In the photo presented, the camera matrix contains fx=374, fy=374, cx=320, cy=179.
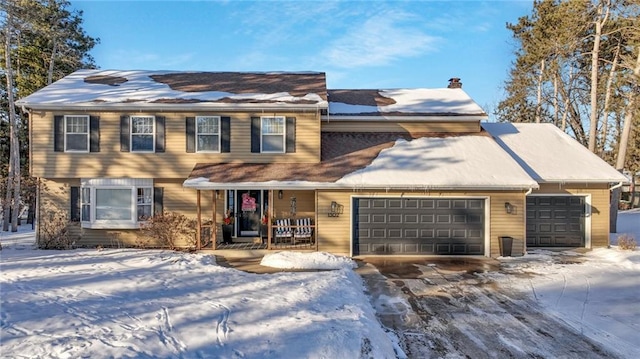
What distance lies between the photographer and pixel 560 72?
998 inches

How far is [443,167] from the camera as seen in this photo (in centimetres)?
1257

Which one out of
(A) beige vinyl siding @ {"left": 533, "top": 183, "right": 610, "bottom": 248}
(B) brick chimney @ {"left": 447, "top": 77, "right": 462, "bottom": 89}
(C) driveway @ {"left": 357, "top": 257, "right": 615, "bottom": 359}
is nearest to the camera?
(C) driveway @ {"left": 357, "top": 257, "right": 615, "bottom": 359}

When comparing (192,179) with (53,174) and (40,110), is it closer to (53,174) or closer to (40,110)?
(53,174)

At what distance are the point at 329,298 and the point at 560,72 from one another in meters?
26.0

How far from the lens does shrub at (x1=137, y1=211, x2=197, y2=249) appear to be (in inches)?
491

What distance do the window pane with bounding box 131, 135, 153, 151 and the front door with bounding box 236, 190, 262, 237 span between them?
350 cm

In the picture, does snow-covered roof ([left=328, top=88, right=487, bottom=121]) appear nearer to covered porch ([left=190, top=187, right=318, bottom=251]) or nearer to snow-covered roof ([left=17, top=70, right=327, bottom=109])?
snow-covered roof ([left=17, top=70, right=327, bottom=109])

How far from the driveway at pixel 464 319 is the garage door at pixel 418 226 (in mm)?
1895

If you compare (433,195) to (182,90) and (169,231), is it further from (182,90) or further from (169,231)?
(182,90)

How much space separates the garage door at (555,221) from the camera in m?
13.5

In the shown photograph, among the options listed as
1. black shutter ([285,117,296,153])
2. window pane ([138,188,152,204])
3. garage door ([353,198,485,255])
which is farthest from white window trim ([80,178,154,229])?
garage door ([353,198,485,255])

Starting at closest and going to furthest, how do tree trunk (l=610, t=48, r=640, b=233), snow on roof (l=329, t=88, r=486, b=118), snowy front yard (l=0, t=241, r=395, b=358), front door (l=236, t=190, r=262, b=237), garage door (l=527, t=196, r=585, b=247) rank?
snowy front yard (l=0, t=241, r=395, b=358) → garage door (l=527, t=196, r=585, b=247) → front door (l=236, t=190, r=262, b=237) → snow on roof (l=329, t=88, r=486, b=118) → tree trunk (l=610, t=48, r=640, b=233)

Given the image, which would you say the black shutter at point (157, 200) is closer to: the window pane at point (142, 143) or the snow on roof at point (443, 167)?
the window pane at point (142, 143)

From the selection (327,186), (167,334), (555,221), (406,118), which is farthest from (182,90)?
(555,221)
